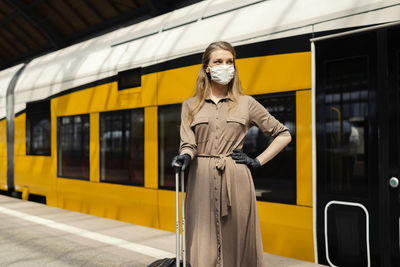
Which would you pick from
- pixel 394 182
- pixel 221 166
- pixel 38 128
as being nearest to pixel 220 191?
pixel 221 166

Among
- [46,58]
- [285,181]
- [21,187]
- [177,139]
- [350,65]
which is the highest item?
[46,58]

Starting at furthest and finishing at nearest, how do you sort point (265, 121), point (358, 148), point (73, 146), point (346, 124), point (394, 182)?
point (73, 146) → point (346, 124) → point (358, 148) → point (394, 182) → point (265, 121)

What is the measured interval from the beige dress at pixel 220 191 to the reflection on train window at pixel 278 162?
1.54 m

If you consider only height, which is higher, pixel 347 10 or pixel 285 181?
pixel 347 10

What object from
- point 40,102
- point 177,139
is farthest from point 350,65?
point 40,102

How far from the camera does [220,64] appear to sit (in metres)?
2.26

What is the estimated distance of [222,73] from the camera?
2.25m

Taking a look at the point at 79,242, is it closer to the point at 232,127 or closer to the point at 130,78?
the point at 130,78

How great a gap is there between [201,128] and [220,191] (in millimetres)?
373

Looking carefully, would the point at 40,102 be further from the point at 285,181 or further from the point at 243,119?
the point at 243,119

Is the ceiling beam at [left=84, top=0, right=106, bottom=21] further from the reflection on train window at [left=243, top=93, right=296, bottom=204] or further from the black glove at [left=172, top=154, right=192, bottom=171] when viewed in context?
the black glove at [left=172, top=154, right=192, bottom=171]

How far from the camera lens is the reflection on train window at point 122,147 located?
5.52 m

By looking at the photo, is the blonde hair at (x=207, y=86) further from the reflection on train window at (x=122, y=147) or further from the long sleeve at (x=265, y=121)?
the reflection on train window at (x=122, y=147)

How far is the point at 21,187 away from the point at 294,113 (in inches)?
259
